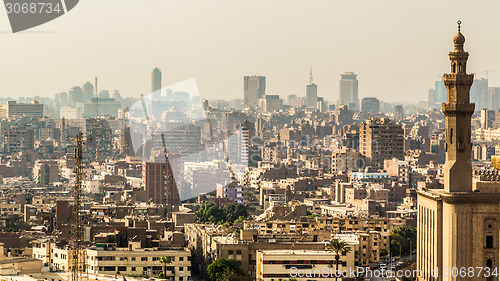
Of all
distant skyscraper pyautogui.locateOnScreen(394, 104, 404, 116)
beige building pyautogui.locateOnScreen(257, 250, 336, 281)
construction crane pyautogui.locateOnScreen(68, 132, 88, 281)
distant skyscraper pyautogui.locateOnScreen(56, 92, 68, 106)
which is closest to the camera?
construction crane pyautogui.locateOnScreen(68, 132, 88, 281)

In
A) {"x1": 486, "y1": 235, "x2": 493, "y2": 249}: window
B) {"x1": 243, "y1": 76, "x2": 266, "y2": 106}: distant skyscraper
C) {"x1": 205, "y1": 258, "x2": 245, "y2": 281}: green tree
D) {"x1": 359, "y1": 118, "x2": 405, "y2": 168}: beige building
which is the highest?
{"x1": 243, "y1": 76, "x2": 266, "y2": 106}: distant skyscraper

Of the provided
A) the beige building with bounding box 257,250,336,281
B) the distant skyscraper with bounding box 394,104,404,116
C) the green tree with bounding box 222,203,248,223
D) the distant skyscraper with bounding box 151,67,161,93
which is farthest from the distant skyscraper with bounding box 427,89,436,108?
the beige building with bounding box 257,250,336,281

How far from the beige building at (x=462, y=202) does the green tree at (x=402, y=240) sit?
1470cm

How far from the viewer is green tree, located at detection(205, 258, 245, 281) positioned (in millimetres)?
31438

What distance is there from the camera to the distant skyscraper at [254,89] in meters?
170

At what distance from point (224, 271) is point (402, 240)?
32.4 feet

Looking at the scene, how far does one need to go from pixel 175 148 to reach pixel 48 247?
52.6 metres

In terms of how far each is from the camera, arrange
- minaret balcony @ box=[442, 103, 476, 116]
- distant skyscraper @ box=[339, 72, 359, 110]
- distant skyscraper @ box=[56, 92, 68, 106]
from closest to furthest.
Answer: minaret balcony @ box=[442, 103, 476, 116], distant skyscraper @ box=[56, 92, 68, 106], distant skyscraper @ box=[339, 72, 359, 110]

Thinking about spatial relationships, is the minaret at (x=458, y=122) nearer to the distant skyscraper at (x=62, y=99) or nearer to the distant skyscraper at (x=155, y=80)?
the distant skyscraper at (x=155, y=80)

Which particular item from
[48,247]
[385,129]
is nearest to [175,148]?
[385,129]

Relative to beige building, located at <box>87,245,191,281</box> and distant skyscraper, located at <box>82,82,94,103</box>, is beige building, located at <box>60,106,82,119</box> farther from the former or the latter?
beige building, located at <box>87,245,191,281</box>

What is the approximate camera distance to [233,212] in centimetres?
5284

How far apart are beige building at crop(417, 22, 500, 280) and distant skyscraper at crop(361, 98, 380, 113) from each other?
148 m

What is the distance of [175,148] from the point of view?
87.2 m
